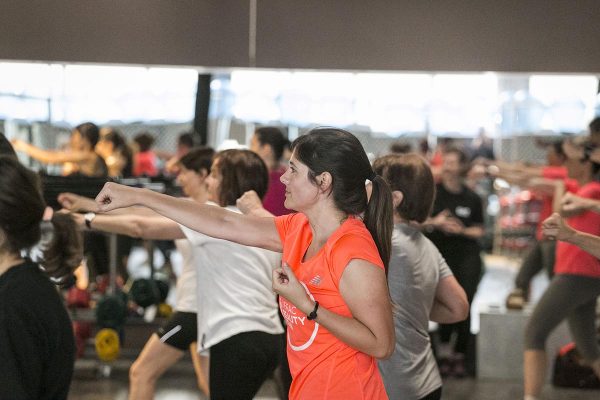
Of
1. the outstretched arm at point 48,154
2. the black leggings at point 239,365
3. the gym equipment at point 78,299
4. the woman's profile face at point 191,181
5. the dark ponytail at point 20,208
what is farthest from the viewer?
the outstretched arm at point 48,154

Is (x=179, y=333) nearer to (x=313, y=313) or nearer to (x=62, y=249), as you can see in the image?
(x=62, y=249)

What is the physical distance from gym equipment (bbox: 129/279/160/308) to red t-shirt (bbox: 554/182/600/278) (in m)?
3.15

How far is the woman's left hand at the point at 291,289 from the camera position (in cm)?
261

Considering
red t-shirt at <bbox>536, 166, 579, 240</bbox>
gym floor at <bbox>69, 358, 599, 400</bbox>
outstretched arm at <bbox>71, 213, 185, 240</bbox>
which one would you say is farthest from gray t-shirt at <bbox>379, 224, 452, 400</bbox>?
gym floor at <bbox>69, 358, 599, 400</bbox>

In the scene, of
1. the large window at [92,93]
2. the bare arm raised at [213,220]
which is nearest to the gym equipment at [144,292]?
the large window at [92,93]

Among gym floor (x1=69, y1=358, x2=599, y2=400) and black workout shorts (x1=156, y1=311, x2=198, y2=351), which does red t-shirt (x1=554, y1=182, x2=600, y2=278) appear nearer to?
gym floor (x1=69, y1=358, x2=599, y2=400)

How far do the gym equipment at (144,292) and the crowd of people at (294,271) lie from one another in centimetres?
182

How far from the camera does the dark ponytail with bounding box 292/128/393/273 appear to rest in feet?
9.50

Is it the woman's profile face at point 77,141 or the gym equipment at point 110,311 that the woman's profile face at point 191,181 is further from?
the woman's profile face at point 77,141

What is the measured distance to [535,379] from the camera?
6.03 m

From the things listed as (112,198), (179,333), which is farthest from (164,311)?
(112,198)

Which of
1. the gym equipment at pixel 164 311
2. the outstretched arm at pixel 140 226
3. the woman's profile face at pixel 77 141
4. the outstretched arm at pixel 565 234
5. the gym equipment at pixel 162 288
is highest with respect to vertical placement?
the woman's profile face at pixel 77 141

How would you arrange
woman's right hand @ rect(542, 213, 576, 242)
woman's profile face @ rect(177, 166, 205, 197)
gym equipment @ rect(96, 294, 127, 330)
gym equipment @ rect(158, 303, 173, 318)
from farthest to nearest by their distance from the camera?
gym equipment @ rect(158, 303, 173, 318)
gym equipment @ rect(96, 294, 127, 330)
woman's profile face @ rect(177, 166, 205, 197)
woman's right hand @ rect(542, 213, 576, 242)

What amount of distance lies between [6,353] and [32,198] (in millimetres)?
381
